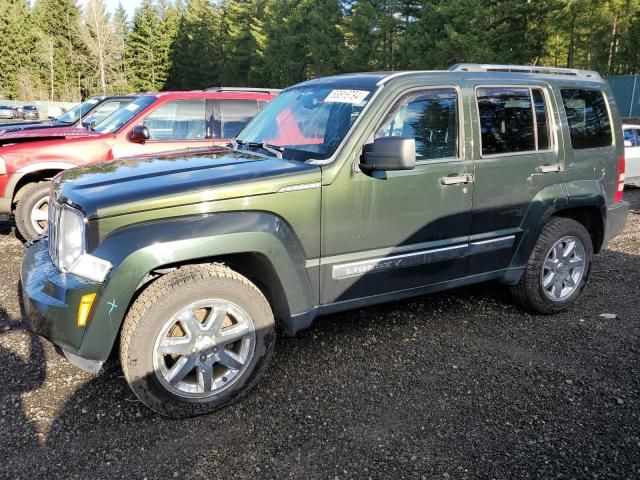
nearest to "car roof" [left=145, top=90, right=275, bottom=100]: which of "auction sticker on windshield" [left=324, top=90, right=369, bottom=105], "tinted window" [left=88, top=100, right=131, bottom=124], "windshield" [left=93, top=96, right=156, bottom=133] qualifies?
"windshield" [left=93, top=96, right=156, bottom=133]

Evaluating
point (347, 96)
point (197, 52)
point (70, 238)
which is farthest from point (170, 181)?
point (197, 52)

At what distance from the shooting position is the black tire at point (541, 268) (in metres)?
4.26

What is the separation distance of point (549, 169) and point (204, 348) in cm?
303

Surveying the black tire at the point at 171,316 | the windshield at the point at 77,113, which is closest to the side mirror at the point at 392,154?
the black tire at the point at 171,316

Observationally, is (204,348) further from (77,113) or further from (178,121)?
(77,113)

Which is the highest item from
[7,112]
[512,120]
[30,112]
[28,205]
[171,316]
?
[30,112]

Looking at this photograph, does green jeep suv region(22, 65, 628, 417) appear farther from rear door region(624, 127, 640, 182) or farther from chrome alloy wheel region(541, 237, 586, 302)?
rear door region(624, 127, 640, 182)

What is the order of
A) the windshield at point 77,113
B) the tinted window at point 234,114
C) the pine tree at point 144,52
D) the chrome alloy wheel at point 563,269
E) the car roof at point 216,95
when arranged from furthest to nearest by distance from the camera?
the pine tree at point 144,52, the windshield at point 77,113, the tinted window at point 234,114, the car roof at point 216,95, the chrome alloy wheel at point 563,269

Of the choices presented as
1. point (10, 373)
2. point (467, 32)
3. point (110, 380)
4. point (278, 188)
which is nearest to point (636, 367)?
point (278, 188)

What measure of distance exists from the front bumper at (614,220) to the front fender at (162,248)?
10.7ft

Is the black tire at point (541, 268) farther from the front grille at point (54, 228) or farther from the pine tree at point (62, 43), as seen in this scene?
the pine tree at point (62, 43)

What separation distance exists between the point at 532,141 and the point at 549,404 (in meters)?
2.05

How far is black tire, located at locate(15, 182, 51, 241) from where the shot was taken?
6.19m

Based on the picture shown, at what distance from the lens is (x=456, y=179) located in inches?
144
